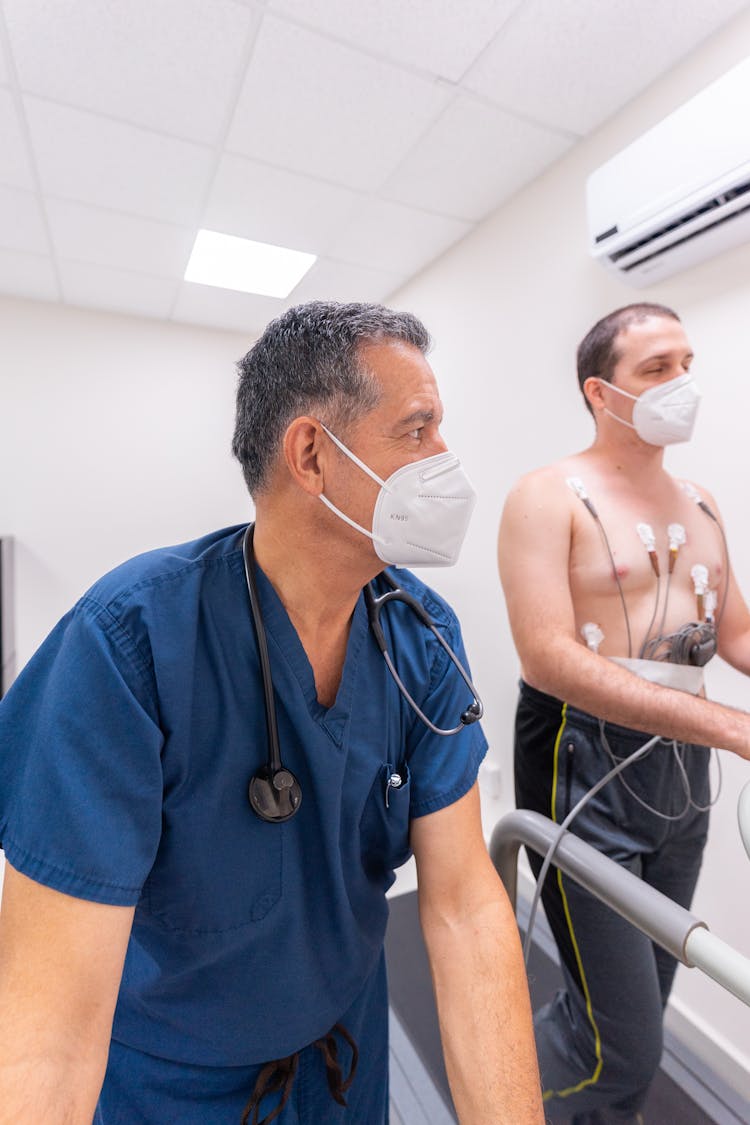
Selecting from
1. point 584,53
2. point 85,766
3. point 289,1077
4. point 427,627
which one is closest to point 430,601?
point 427,627

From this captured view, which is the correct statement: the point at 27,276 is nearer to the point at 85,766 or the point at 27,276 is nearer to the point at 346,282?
the point at 346,282

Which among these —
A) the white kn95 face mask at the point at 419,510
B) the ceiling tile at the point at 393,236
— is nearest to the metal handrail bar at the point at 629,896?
the white kn95 face mask at the point at 419,510

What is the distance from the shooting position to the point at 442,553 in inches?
38.1

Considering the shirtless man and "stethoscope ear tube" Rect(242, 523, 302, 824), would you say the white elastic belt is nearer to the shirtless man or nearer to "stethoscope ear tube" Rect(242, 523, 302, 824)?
the shirtless man

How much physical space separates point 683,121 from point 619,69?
1.13ft

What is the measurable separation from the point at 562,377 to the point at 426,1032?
2034mm

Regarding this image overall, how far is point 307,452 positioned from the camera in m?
0.83

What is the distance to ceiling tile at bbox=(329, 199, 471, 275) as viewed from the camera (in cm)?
238

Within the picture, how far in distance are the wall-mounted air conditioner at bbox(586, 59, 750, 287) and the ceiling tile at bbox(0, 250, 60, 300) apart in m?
2.38

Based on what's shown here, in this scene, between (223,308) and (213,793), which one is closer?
(213,793)

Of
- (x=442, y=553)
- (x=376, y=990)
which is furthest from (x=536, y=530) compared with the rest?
(x=376, y=990)

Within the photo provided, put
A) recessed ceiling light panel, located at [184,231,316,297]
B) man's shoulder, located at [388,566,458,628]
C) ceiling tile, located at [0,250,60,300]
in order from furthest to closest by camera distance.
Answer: ceiling tile, located at [0,250,60,300] < recessed ceiling light panel, located at [184,231,316,297] < man's shoulder, located at [388,566,458,628]

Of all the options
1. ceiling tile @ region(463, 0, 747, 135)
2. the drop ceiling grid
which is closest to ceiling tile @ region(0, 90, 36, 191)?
the drop ceiling grid

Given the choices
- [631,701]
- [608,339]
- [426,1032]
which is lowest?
[426,1032]
